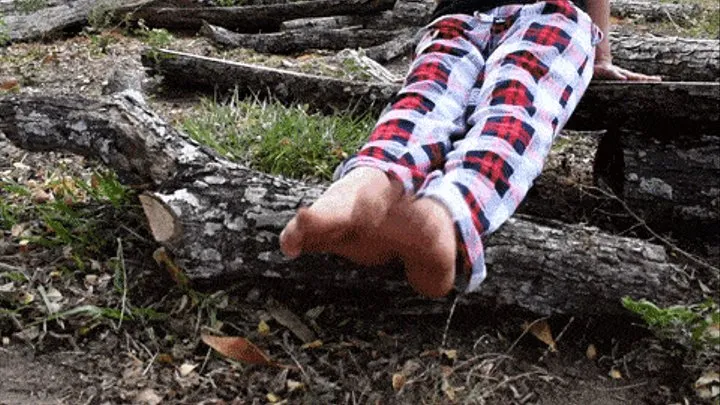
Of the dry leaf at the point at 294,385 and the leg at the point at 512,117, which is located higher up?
the leg at the point at 512,117

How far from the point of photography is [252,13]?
455cm

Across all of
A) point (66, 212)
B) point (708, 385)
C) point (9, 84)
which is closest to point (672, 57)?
point (708, 385)

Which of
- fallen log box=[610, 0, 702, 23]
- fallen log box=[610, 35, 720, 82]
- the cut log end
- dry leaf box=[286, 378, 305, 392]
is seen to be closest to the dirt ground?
dry leaf box=[286, 378, 305, 392]

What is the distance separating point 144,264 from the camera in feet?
6.29

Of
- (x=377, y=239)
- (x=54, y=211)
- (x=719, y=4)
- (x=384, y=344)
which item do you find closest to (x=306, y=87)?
(x=54, y=211)

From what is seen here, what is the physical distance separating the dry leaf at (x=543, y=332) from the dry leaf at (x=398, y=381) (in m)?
0.30

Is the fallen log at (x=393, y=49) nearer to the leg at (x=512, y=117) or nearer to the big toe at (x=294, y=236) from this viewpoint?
the leg at (x=512, y=117)

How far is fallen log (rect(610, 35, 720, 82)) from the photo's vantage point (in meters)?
2.35

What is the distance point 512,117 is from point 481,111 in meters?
0.07

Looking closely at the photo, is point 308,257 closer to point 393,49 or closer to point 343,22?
point 393,49

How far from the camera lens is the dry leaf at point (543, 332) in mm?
1696

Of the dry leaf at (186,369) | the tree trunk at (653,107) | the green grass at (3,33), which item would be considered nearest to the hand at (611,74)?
Answer: the tree trunk at (653,107)

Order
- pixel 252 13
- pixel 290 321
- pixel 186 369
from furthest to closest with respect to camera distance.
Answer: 1. pixel 252 13
2. pixel 290 321
3. pixel 186 369

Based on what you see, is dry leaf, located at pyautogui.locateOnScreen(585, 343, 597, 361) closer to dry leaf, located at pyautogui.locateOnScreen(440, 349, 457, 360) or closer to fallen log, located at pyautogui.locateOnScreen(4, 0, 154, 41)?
dry leaf, located at pyautogui.locateOnScreen(440, 349, 457, 360)
